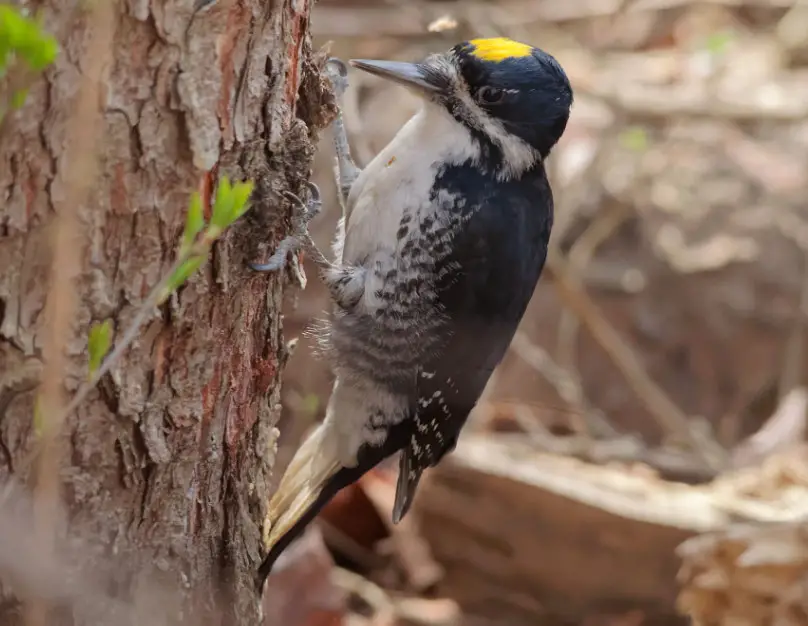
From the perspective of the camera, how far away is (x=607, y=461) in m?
4.69

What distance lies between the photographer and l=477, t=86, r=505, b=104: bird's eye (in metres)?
2.39

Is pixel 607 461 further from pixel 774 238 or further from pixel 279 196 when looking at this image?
pixel 279 196

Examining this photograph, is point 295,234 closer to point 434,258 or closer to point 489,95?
point 434,258

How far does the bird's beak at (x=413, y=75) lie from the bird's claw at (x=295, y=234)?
35 centimetres

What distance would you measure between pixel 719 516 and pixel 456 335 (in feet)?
5.73

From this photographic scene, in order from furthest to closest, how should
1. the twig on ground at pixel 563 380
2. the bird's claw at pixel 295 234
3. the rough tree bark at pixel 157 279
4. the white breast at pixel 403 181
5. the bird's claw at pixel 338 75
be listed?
the twig on ground at pixel 563 380 → the bird's claw at pixel 338 75 → the white breast at pixel 403 181 → the bird's claw at pixel 295 234 → the rough tree bark at pixel 157 279

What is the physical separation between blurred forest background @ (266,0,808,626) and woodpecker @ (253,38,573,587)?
892 millimetres

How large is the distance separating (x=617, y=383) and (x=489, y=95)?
324cm

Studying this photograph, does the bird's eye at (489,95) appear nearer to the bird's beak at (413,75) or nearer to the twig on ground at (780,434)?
the bird's beak at (413,75)

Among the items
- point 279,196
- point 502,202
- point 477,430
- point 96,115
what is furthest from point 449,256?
point 477,430

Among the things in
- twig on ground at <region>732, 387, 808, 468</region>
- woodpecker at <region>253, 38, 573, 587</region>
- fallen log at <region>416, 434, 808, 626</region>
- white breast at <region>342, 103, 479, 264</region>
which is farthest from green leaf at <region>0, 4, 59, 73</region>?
twig on ground at <region>732, 387, 808, 468</region>

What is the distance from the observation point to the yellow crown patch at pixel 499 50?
2377mm

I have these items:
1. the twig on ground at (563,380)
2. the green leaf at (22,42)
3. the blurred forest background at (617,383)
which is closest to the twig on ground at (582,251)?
the blurred forest background at (617,383)

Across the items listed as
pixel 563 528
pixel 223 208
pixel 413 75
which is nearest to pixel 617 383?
pixel 563 528
